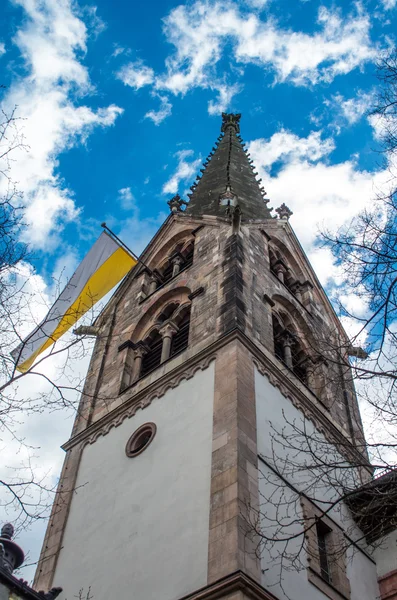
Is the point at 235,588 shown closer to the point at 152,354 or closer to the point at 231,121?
the point at 152,354

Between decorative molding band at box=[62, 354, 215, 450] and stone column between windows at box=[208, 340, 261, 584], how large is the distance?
2.61 feet

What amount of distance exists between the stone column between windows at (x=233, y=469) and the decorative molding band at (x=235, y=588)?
38cm

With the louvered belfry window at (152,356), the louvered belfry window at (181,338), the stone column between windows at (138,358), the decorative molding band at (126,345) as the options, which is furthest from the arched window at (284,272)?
the decorative molding band at (126,345)

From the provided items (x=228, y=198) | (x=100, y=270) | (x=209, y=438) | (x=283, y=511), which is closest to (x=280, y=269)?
(x=228, y=198)

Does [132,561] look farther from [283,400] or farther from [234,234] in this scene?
[234,234]

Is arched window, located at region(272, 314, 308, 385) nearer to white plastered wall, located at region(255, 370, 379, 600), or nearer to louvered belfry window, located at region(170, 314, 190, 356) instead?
louvered belfry window, located at region(170, 314, 190, 356)

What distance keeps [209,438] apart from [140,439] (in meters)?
2.89

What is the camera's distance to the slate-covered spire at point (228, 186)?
2866cm

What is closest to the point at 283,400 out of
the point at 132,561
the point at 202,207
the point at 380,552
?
the point at 380,552

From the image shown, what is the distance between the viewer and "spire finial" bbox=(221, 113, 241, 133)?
46469mm

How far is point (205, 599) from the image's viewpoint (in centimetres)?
1197

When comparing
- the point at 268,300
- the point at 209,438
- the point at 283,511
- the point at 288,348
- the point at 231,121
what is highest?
the point at 231,121

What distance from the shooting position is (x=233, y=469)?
46.5 feet

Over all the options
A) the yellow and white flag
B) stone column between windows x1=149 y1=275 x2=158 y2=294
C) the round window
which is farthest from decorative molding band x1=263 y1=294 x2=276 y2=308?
the round window
